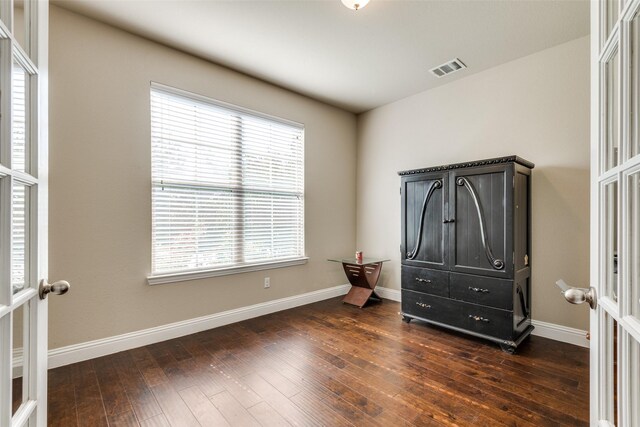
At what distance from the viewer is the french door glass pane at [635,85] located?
611 millimetres

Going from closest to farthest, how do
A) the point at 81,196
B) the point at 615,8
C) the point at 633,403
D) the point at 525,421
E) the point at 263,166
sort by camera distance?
the point at 633,403, the point at 615,8, the point at 525,421, the point at 81,196, the point at 263,166

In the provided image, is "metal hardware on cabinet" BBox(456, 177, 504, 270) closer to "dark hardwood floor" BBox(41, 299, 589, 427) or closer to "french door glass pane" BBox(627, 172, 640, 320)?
"dark hardwood floor" BBox(41, 299, 589, 427)

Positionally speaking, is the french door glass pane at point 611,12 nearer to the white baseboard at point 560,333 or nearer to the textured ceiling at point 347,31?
the textured ceiling at point 347,31

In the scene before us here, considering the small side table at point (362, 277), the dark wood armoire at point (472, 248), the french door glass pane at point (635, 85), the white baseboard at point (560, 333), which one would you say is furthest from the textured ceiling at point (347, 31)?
the white baseboard at point (560, 333)

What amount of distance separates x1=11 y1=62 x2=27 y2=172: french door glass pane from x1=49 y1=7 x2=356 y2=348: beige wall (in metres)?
1.84

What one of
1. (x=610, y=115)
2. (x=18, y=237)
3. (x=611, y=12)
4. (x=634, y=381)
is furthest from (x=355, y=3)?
(x=634, y=381)

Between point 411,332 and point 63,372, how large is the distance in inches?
115

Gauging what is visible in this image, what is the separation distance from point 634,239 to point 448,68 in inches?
123

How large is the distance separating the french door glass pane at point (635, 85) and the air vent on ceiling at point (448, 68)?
109 inches

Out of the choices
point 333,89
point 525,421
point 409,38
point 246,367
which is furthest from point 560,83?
point 246,367

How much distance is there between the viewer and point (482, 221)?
2684mm

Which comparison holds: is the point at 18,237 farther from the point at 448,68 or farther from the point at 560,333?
the point at 560,333

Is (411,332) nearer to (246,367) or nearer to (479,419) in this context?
(479,419)

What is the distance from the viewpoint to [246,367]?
7.59ft
